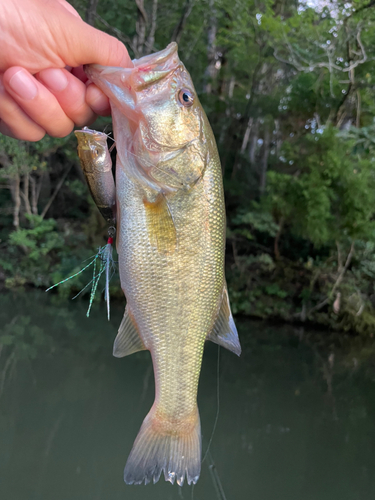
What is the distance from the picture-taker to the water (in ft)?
12.1

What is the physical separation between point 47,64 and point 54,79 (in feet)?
0.17

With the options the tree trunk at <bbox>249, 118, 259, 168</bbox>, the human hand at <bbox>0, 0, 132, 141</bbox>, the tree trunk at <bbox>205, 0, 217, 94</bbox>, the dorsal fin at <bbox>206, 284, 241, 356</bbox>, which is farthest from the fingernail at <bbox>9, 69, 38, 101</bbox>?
the tree trunk at <bbox>249, 118, 259, 168</bbox>

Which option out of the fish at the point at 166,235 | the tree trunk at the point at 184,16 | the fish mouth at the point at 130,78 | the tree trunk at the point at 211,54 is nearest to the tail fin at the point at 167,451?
the fish at the point at 166,235

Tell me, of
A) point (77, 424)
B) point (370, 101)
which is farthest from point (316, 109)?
point (77, 424)

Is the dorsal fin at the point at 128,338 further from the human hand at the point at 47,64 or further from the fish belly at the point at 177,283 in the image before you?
the human hand at the point at 47,64

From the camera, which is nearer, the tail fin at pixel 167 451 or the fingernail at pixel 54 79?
the fingernail at pixel 54 79

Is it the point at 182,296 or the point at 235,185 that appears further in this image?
the point at 235,185

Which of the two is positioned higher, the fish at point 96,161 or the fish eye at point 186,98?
the fish eye at point 186,98

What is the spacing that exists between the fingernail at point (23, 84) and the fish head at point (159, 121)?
0.21m

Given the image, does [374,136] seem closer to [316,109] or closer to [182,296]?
[316,109]

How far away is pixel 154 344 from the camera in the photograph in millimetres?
1444

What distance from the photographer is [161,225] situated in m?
1.33

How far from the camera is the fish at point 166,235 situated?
131cm

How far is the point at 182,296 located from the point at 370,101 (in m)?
9.04
